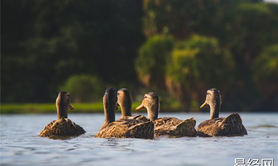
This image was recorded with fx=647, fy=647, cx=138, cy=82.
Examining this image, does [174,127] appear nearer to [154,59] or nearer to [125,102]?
[125,102]

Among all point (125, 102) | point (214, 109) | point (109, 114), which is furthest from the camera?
point (214, 109)

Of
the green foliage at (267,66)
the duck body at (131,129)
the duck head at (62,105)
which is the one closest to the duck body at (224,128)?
the duck body at (131,129)

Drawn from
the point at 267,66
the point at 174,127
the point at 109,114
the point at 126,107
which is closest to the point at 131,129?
the point at 174,127

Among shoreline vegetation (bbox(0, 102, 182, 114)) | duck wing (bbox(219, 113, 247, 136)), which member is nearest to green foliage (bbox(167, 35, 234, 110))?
shoreline vegetation (bbox(0, 102, 182, 114))

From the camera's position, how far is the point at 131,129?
17.7 metres

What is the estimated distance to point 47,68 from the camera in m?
54.9

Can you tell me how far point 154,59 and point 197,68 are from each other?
14.1 feet

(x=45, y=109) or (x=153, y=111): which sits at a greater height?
(x=45, y=109)

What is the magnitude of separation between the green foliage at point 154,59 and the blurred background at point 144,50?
8 cm

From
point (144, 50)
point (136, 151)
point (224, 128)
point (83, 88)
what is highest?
point (144, 50)

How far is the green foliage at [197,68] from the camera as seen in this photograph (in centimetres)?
4675

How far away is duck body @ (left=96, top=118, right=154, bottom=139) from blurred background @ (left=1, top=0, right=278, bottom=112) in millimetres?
27802

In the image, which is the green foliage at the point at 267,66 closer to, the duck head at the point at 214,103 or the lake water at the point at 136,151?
the duck head at the point at 214,103

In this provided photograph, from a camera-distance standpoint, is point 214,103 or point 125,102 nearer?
point 125,102
